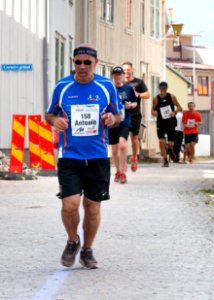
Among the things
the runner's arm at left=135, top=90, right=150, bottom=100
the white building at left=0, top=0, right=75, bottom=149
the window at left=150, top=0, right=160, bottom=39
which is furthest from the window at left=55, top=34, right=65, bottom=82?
the window at left=150, top=0, right=160, bottom=39

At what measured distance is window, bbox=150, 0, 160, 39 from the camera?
43134mm

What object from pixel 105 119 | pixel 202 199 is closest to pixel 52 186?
pixel 202 199

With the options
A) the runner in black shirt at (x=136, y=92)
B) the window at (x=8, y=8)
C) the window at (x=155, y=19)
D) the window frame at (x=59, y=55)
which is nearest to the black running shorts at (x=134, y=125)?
the runner in black shirt at (x=136, y=92)

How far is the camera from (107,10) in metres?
35.0

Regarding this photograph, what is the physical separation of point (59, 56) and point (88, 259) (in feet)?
63.0

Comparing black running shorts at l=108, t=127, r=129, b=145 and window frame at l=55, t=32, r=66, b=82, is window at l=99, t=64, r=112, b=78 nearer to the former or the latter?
window frame at l=55, t=32, r=66, b=82

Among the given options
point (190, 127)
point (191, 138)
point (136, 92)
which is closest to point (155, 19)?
point (190, 127)

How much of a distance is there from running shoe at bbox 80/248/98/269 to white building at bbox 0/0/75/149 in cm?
1572

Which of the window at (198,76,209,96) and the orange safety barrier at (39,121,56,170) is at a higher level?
the window at (198,76,209,96)

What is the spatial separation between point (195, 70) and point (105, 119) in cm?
9342

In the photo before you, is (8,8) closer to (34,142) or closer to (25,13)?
(25,13)

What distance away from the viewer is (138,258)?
9.12 metres

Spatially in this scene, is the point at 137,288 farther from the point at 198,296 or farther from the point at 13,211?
the point at 13,211

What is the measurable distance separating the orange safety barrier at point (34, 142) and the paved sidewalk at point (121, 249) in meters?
4.39
